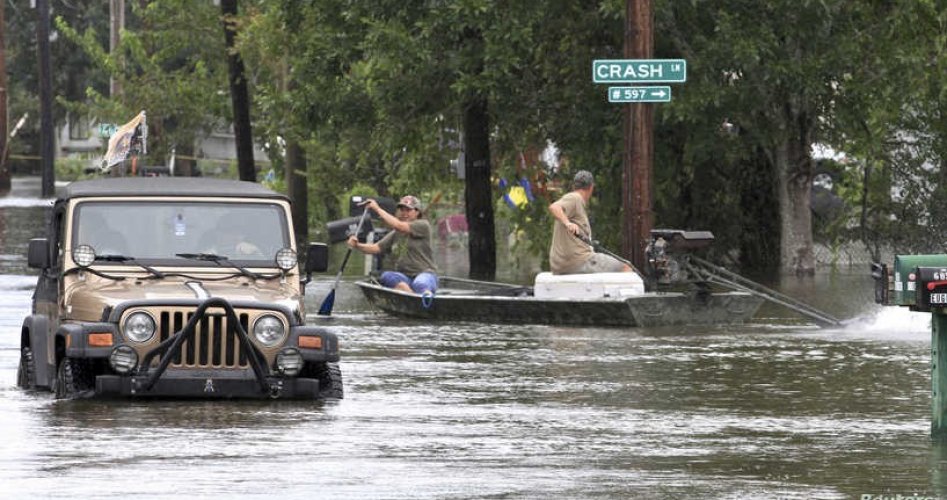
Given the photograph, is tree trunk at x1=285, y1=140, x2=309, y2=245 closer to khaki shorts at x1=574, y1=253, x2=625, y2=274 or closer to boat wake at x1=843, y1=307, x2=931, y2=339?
khaki shorts at x1=574, y1=253, x2=625, y2=274

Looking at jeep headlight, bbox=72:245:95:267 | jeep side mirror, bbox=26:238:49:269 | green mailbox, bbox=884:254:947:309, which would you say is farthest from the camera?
jeep side mirror, bbox=26:238:49:269

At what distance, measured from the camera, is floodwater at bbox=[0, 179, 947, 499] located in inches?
422

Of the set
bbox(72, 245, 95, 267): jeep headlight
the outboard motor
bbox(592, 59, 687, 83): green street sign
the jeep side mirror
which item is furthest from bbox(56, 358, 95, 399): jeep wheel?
bbox(592, 59, 687, 83): green street sign

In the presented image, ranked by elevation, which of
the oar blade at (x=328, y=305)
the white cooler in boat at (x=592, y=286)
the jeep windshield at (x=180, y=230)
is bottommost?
the oar blade at (x=328, y=305)

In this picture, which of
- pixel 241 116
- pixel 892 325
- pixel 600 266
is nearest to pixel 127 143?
pixel 600 266

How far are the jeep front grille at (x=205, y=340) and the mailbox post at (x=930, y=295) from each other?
4.10 meters

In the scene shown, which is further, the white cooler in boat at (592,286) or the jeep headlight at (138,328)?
the white cooler in boat at (592,286)

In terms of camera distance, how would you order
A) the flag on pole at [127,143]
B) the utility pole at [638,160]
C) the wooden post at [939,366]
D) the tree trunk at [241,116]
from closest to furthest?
the wooden post at [939,366]
the flag on pole at [127,143]
the utility pole at [638,160]
the tree trunk at [241,116]

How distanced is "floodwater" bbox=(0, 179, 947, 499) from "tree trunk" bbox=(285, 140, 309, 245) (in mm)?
24874

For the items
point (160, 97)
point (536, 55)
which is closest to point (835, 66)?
point (536, 55)

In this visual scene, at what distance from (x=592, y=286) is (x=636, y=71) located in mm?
3000

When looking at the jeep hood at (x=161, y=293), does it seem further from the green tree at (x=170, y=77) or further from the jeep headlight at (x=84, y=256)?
the green tree at (x=170, y=77)

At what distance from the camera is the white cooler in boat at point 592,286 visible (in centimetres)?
2277

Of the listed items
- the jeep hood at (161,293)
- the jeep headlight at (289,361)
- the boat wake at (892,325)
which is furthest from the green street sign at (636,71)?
the jeep headlight at (289,361)
